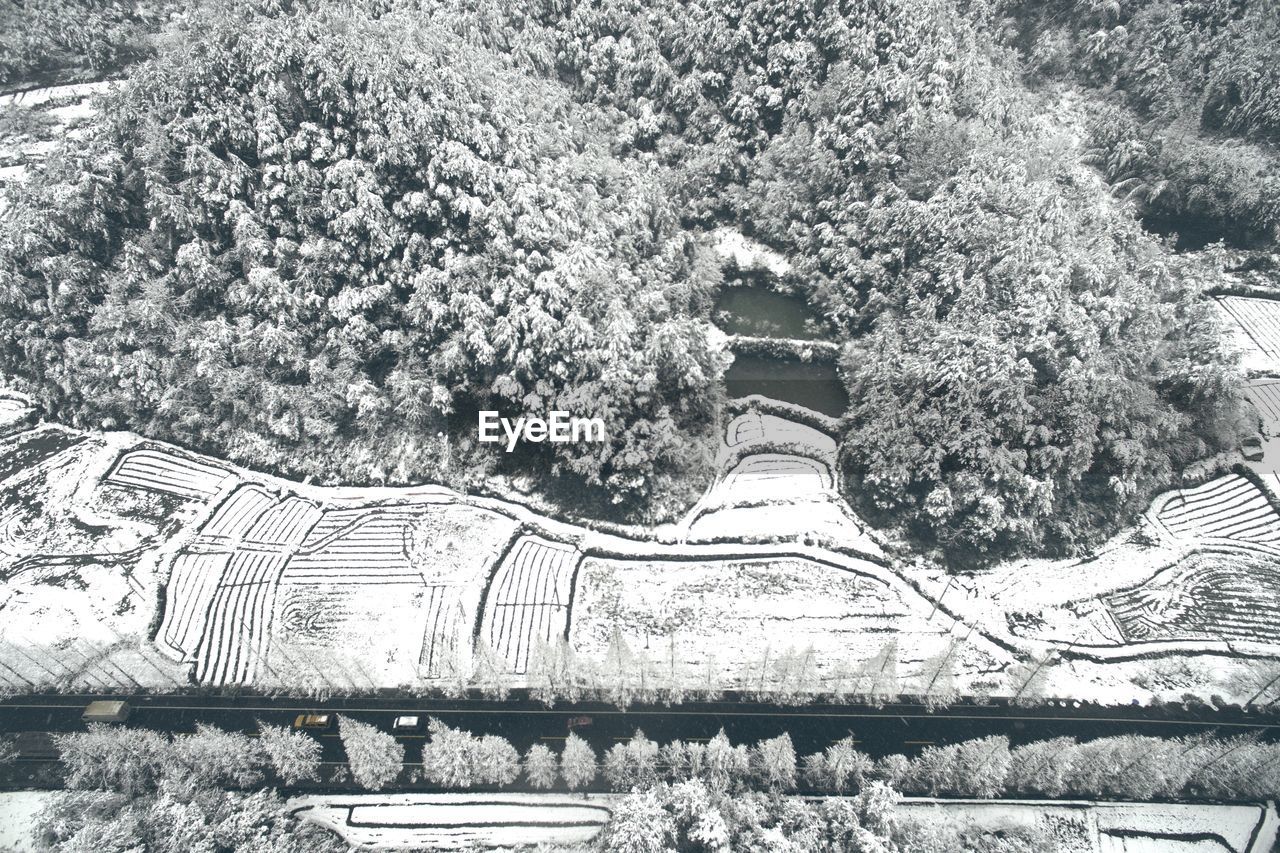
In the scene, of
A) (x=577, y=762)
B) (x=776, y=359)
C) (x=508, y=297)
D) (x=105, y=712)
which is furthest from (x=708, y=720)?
(x=105, y=712)

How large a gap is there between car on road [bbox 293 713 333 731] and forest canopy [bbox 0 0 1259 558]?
16.5m

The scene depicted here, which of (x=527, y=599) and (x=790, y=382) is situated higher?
(x=790, y=382)

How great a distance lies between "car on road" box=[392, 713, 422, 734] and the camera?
115ft

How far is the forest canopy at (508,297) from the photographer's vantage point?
4247cm

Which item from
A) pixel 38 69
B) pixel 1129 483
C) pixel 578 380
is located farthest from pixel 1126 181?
pixel 38 69

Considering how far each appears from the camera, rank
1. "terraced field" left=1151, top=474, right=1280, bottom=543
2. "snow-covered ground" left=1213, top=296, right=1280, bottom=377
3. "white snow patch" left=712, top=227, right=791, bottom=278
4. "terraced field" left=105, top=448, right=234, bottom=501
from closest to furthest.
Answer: "terraced field" left=1151, top=474, right=1280, bottom=543 → "terraced field" left=105, top=448, right=234, bottom=501 → "snow-covered ground" left=1213, top=296, right=1280, bottom=377 → "white snow patch" left=712, top=227, right=791, bottom=278

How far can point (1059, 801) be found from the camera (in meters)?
32.2

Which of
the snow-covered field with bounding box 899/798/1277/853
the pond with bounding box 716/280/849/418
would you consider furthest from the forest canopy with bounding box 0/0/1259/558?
the snow-covered field with bounding box 899/798/1277/853

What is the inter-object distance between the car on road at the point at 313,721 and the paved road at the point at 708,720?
34 centimetres

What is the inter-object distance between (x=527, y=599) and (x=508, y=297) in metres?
19.7

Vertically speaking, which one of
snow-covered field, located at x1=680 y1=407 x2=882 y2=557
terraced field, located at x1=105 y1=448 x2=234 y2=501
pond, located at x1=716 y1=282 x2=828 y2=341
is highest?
pond, located at x1=716 y1=282 x2=828 y2=341

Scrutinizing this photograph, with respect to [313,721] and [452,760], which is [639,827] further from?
[313,721]

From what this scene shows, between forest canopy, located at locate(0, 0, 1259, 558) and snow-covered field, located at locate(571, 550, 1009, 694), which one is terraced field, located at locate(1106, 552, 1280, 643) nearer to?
forest canopy, located at locate(0, 0, 1259, 558)

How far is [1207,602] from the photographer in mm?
40188
